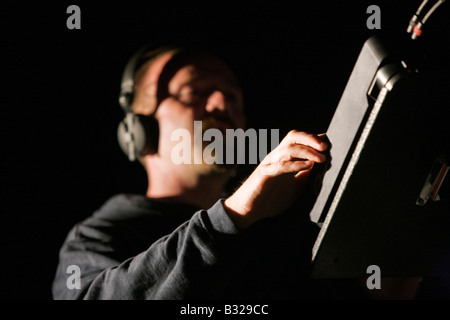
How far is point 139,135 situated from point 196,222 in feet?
2.21

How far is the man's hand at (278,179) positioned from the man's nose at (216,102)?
0.68m

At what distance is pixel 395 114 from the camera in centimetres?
50

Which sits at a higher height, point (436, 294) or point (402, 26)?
point (402, 26)

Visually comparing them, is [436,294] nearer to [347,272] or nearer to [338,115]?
[347,272]

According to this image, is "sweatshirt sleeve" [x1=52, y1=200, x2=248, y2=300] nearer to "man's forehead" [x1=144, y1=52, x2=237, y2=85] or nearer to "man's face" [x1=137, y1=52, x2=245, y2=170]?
"man's face" [x1=137, y1=52, x2=245, y2=170]

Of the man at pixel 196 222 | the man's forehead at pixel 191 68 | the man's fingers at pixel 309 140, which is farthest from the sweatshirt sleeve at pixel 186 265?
the man's forehead at pixel 191 68

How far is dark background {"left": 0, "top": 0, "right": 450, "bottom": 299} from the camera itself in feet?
5.13

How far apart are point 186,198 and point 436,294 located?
0.86 m

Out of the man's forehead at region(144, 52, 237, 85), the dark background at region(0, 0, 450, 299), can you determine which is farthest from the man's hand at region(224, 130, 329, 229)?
the dark background at region(0, 0, 450, 299)
